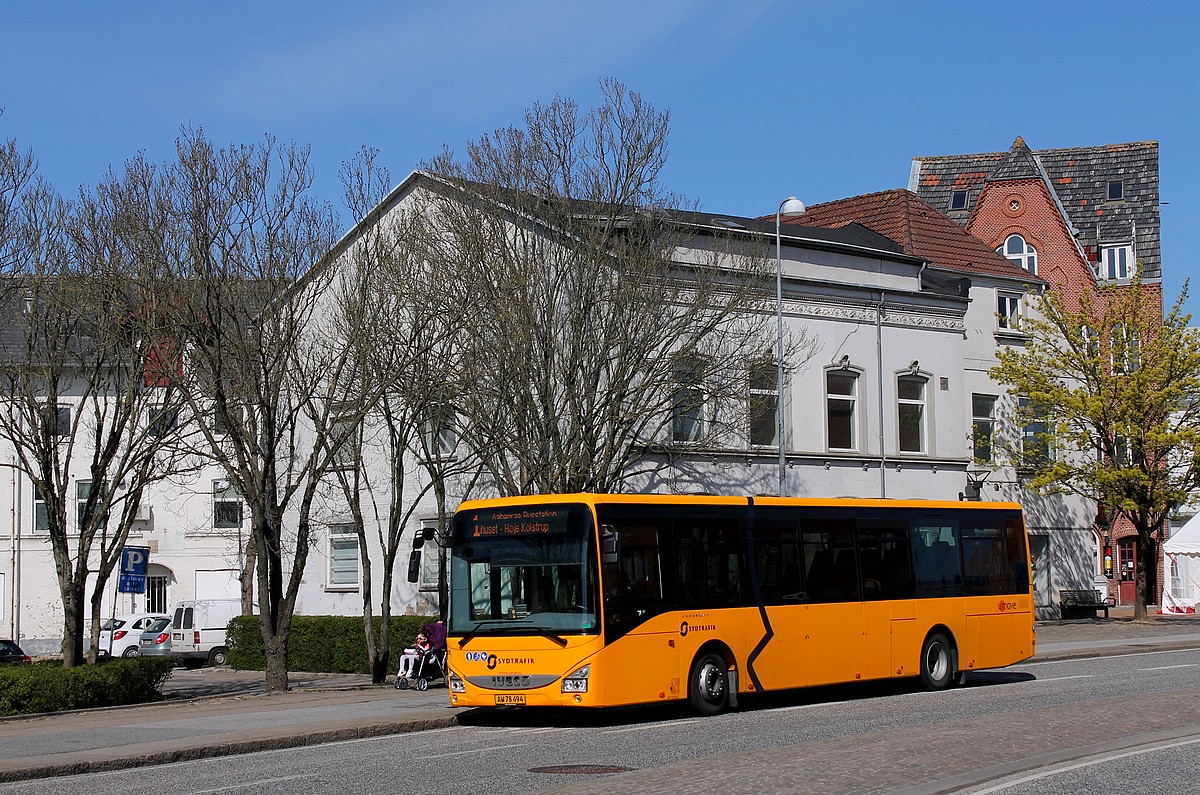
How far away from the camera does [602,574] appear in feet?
58.0

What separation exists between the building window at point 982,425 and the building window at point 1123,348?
11.7ft

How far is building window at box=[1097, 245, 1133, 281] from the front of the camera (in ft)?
228

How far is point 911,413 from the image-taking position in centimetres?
3906

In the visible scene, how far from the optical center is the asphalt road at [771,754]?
11.9 m

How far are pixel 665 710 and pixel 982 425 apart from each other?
25321 mm

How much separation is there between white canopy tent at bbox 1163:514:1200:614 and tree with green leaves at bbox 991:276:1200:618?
7.03 meters

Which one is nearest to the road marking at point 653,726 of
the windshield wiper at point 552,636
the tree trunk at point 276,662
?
the windshield wiper at point 552,636

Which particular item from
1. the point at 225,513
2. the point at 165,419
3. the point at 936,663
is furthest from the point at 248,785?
the point at 225,513

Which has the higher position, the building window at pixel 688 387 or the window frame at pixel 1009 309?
the window frame at pixel 1009 309

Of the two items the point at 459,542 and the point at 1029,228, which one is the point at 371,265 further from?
the point at 1029,228

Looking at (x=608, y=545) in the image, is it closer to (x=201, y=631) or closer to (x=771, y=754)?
(x=771, y=754)

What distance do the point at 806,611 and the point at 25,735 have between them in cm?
1026

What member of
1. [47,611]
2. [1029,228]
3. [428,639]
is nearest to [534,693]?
[428,639]

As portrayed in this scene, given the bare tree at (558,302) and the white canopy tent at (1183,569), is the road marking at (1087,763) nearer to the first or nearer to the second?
the bare tree at (558,302)
